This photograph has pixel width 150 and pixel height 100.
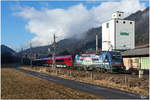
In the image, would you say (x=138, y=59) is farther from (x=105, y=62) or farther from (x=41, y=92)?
(x=41, y=92)

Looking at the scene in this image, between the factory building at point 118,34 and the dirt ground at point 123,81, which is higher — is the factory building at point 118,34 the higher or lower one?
the higher one

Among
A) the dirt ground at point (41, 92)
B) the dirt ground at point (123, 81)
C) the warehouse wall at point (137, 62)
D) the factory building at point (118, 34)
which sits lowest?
the dirt ground at point (41, 92)

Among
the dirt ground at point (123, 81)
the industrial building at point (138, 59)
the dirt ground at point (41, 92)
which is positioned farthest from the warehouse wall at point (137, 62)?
the dirt ground at point (41, 92)

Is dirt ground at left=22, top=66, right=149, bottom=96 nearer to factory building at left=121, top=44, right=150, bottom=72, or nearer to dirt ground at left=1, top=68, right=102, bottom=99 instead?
dirt ground at left=1, top=68, right=102, bottom=99

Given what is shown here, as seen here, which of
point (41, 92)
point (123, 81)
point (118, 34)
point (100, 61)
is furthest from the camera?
point (118, 34)

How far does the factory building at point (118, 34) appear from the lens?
180 feet

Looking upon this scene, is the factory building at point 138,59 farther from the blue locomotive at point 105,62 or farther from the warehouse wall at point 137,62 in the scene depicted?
the blue locomotive at point 105,62

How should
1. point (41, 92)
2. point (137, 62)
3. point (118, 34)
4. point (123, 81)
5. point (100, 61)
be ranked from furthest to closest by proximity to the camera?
point (118, 34) < point (137, 62) < point (100, 61) < point (123, 81) < point (41, 92)

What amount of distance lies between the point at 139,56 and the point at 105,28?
2760 centimetres

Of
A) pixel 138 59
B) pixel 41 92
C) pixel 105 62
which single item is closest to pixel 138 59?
pixel 138 59

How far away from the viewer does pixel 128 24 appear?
57.7m

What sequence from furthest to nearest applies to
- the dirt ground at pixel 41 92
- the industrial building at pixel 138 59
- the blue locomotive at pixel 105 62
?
the industrial building at pixel 138 59, the blue locomotive at pixel 105 62, the dirt ground at pixel 41 92

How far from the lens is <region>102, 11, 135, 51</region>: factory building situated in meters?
54.9

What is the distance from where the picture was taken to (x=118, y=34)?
55.2 m
